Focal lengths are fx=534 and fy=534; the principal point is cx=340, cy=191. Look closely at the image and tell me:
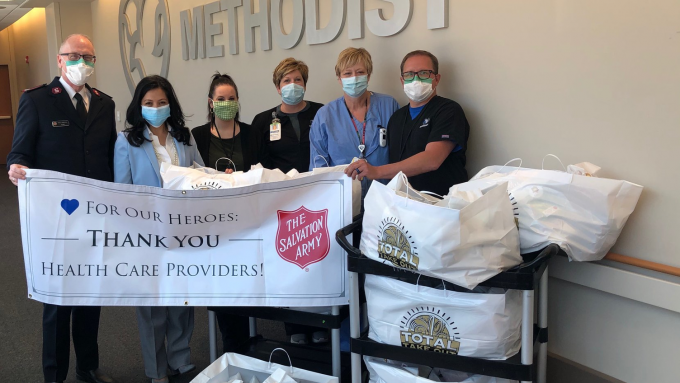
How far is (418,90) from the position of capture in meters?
2.46

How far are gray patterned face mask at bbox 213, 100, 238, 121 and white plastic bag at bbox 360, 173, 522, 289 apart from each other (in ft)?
4.58

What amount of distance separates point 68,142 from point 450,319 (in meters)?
1.90

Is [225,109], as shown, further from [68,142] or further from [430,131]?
[430,131]

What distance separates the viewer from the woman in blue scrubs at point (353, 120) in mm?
2691

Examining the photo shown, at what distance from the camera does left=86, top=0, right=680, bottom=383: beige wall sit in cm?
189

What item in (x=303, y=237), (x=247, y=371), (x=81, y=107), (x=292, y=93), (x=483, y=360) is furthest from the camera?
(x=292, y=93)

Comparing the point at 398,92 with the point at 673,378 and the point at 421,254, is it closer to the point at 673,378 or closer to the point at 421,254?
the point at 421,254

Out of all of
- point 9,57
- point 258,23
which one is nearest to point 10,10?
point 9,57

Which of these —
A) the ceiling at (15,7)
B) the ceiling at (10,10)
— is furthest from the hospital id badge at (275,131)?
the ceiling at (10,10)

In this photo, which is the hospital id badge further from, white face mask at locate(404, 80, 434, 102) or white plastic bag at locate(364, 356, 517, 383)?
white plastic bag at locate(364, 356, 517, 383)

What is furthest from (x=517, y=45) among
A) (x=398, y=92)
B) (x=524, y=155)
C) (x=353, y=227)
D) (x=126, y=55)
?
(x=126, y=55)

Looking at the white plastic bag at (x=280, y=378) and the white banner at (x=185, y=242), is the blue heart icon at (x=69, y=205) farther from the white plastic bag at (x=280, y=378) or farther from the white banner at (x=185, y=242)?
the white plastic bag at (x=280, y=378)

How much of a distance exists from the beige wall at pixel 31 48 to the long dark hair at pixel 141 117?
8.39 m

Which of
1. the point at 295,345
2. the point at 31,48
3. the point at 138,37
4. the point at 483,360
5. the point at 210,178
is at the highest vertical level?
the point at 31,48
